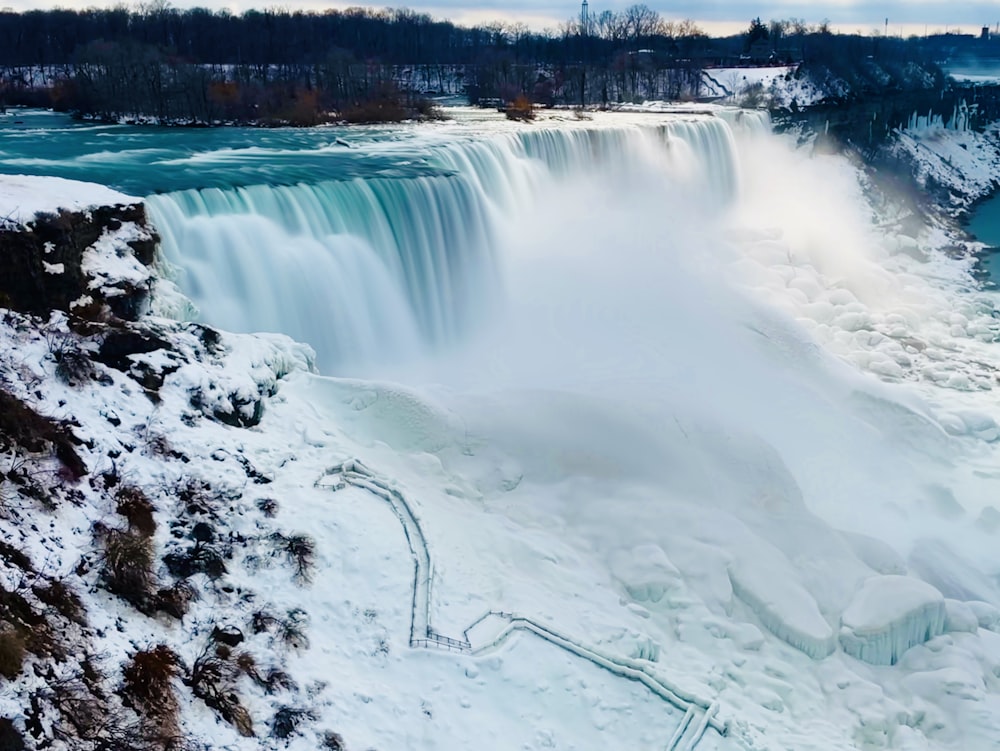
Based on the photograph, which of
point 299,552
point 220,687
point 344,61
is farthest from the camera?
point 344,61

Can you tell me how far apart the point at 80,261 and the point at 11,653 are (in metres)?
6.83

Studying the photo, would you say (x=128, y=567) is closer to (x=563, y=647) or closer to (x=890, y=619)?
(x=563, y=647)

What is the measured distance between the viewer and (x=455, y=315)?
1880 centimetres

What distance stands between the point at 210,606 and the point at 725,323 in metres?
14.1

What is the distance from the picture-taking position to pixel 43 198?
38.0 ft

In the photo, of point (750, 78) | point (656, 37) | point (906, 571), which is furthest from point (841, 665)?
point (656, 37)

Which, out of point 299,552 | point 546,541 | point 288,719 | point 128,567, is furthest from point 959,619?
point 128,567

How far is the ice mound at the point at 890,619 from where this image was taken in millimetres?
9898

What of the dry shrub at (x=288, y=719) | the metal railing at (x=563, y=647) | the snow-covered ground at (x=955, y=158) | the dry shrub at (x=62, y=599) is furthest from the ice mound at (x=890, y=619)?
the snow-covered ground at (x=955, y=158)

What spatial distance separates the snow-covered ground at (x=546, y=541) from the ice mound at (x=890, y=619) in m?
0.03

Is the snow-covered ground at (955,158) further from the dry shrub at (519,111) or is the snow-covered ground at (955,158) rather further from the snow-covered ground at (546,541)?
the snow-covered ground at (546,541)

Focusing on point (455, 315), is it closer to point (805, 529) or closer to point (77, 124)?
point (805, 529)

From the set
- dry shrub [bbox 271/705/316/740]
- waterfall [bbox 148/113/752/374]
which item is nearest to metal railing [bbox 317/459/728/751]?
dry shrub [bbox 271/705/316/740]

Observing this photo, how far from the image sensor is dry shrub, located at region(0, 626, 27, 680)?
5.78 m
